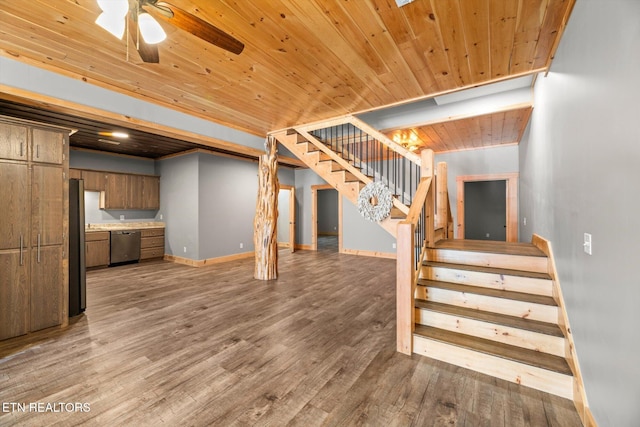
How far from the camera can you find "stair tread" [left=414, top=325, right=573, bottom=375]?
1.94 meters

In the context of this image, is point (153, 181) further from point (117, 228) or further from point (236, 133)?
point (236, 133)

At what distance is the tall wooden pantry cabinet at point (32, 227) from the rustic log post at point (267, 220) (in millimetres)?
2604

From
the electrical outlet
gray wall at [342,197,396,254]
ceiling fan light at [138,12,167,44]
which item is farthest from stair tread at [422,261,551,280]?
gray wall at [342,197,396,254]

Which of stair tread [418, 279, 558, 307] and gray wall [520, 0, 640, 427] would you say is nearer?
gray wall [520, 0, 640, 427]

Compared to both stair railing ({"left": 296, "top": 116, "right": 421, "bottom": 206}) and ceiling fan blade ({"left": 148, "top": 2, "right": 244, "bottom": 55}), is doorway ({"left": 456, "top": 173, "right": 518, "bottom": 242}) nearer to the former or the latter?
stair railing ({"left": 296, "top": 116, "right": 421, "bottom": 206})

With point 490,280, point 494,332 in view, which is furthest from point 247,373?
point 490,280

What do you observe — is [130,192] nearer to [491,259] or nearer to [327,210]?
[491,259]

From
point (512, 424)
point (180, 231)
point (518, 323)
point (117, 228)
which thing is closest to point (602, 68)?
point (518, 323)

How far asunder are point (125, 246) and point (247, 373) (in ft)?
18.3

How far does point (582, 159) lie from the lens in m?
1.69

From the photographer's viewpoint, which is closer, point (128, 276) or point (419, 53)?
point (419, 53)

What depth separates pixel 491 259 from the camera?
9.64 feet

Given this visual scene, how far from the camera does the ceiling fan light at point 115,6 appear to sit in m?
1.52

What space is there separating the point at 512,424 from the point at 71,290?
4.50 meters
